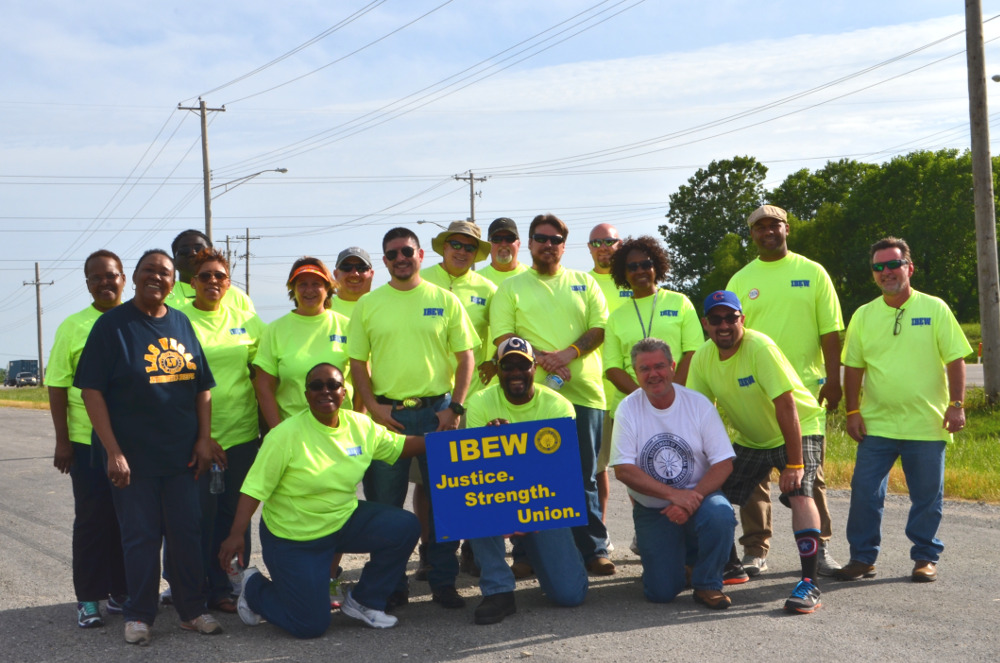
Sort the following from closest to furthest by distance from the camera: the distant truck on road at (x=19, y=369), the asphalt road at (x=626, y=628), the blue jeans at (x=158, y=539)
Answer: the asphalt road at (x=626, y=628) → the blue jeans at (x=158, y=539) → the distant truck on road at (x=19, y=369)

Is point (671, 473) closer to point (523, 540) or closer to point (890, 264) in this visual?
point (523, 540)

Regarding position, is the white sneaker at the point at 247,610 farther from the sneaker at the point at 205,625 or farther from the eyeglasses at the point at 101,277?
the eyeglasses at the point at 101,277

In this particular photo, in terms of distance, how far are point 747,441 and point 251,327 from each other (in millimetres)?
3404

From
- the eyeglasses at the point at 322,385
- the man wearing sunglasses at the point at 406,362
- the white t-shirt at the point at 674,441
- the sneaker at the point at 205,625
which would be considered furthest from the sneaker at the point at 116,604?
the white t-shirt at the point at 674,441

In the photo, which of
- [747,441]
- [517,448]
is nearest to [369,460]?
[517,448]

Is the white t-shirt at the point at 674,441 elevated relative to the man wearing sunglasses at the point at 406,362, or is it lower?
lower

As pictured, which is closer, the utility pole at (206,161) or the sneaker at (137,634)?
the sneaker at (137,634)

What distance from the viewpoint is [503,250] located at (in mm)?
8203

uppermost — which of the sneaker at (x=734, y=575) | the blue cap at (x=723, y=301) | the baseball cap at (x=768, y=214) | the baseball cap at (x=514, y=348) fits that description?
the baseball cap at (x=768, y=214)

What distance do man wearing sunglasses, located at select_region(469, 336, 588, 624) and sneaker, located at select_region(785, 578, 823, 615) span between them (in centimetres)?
123

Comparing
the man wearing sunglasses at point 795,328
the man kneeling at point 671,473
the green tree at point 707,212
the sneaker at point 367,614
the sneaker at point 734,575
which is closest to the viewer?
the sneaker at point 367,614

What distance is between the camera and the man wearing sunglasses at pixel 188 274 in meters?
6.75

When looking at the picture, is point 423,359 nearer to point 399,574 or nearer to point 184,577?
point 399,574

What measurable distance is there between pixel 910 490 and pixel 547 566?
253 centimetres
